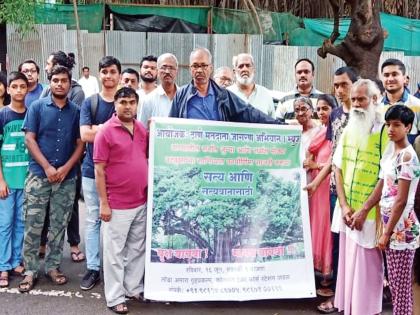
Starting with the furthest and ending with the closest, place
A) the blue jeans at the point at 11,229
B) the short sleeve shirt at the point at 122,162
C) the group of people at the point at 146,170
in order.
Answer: the blue jeans at the point at 11,229 < the short sleeve shirt at the point at 122,162 < the group of people at the point at 146,170

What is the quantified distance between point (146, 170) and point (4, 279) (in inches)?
64.7

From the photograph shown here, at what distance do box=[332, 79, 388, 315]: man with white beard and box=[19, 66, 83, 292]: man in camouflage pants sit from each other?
2.29 metres

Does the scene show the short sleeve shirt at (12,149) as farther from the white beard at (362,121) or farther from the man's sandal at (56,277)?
the white beard at (362,121)

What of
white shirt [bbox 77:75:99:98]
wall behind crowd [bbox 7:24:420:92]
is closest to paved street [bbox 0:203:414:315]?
white shirt [bbox 77:75:99:98]

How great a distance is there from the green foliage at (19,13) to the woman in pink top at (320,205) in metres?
9.03

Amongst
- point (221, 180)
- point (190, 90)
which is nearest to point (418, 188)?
point (221, 180)

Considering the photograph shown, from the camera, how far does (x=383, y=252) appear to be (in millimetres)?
3791

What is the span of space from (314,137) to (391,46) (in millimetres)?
10430

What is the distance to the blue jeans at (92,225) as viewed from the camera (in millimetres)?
4625

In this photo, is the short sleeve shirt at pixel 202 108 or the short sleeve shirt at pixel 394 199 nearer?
the short sleeve shirt at pixel 394 199

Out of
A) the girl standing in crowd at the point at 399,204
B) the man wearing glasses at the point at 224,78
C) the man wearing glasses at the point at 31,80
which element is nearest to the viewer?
the girl standing in crowd at the point at 399,204

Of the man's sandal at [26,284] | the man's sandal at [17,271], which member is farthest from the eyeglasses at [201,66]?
the man's sandal at [17,271]

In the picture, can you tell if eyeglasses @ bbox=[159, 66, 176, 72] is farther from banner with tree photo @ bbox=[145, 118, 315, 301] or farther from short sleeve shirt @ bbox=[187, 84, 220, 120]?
banner with tree photo @ bbox=[145, 118, 315, 301]

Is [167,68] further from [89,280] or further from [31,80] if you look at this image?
[89,280]
